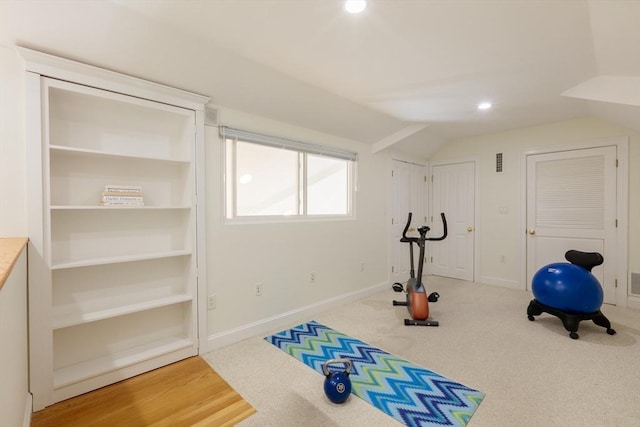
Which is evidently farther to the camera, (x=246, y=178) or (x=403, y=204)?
(x=403, y=204)

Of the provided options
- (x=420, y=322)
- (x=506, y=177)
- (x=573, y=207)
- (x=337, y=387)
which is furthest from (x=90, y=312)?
(x=573, y=207)

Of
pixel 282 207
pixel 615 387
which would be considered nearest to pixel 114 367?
pixel 282 207

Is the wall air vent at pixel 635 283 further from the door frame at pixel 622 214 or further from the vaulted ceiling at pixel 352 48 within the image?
the vaulted ceiling at pixel 352 48

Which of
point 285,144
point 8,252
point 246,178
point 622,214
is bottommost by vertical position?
point 8,252

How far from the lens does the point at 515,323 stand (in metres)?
3.09

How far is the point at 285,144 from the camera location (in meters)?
3.08

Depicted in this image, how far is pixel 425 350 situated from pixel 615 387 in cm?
124

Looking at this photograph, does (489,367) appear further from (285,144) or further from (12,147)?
(12,147)

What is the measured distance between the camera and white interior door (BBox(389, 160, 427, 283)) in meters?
4.58

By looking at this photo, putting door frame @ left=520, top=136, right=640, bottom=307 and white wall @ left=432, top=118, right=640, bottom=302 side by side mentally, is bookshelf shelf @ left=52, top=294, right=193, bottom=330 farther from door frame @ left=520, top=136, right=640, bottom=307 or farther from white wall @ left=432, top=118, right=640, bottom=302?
door frame @ left=520, top=136, right=640, bottom=307

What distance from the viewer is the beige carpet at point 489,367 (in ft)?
5.66

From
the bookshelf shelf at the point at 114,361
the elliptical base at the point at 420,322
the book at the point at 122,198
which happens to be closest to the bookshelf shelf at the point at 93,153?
the book at the point at 122,198

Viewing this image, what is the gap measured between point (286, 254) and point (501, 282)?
3.54m

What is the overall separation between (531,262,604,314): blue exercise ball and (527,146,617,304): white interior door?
1241 mm
